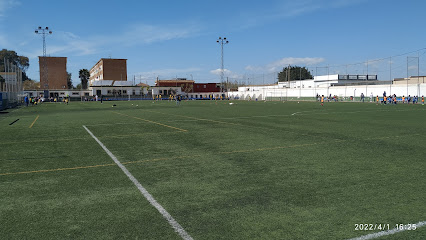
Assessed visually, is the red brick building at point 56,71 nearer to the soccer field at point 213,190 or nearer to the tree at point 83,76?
the tree at point 83,76

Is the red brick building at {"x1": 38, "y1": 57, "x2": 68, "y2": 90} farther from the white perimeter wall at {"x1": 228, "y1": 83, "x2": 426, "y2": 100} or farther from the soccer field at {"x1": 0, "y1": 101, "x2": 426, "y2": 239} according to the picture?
the soccer field at {"x1": 0, "y1": 101, "x2": 426, "y2": 239}

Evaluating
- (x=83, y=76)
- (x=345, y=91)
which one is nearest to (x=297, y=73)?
(x=345, y=91)

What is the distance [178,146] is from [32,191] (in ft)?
18.4

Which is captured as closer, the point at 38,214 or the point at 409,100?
the point at 38,214

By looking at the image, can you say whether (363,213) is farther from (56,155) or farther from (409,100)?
(409,100)

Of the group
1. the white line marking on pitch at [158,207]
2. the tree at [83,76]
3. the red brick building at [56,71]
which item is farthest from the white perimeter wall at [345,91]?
the tree at [83,76]

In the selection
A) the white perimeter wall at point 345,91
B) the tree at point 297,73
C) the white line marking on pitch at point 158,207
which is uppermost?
the tree at point 297,73

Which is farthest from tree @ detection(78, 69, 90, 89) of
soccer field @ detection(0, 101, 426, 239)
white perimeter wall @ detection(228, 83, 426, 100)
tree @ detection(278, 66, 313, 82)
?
soccer field @ detection(0, 101, 426, 239)

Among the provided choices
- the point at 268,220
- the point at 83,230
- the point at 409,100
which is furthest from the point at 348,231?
the point at 409,100

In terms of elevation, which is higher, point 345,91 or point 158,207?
point 345,91

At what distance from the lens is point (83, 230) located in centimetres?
442

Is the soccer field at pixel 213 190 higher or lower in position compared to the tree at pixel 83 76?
lower

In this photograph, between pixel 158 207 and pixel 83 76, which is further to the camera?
pixel 83 76

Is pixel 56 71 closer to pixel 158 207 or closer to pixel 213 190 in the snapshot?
pixel 213 190
